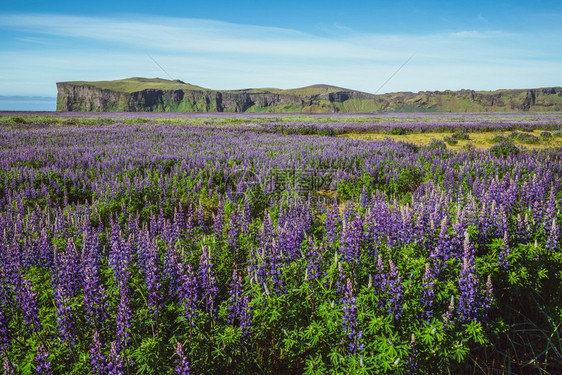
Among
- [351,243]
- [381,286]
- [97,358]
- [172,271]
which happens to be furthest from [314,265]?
[97,358]

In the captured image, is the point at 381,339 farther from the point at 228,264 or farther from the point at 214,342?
the point at 228,264

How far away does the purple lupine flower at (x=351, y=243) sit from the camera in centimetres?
407

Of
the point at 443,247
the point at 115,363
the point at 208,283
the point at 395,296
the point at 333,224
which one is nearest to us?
the point at 115,363

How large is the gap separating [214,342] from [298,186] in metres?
7.66

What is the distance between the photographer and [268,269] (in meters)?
4.15

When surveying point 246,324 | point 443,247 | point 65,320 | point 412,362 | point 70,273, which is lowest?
point 412,362

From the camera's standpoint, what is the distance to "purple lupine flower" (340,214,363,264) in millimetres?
4066

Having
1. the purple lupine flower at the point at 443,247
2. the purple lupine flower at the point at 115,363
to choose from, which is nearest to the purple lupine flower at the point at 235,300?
the purple lupine flower at the point at 115,363

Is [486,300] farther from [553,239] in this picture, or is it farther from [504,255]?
[553,239]

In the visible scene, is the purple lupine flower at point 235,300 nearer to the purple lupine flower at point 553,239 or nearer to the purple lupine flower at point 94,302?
the purple lupine flower at point 94,302

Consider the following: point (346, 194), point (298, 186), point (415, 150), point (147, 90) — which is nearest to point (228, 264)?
point (298, 186)

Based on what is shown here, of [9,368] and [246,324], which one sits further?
[246,324]

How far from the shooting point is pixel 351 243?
412 centimetres

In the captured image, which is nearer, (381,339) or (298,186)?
(381,339)
